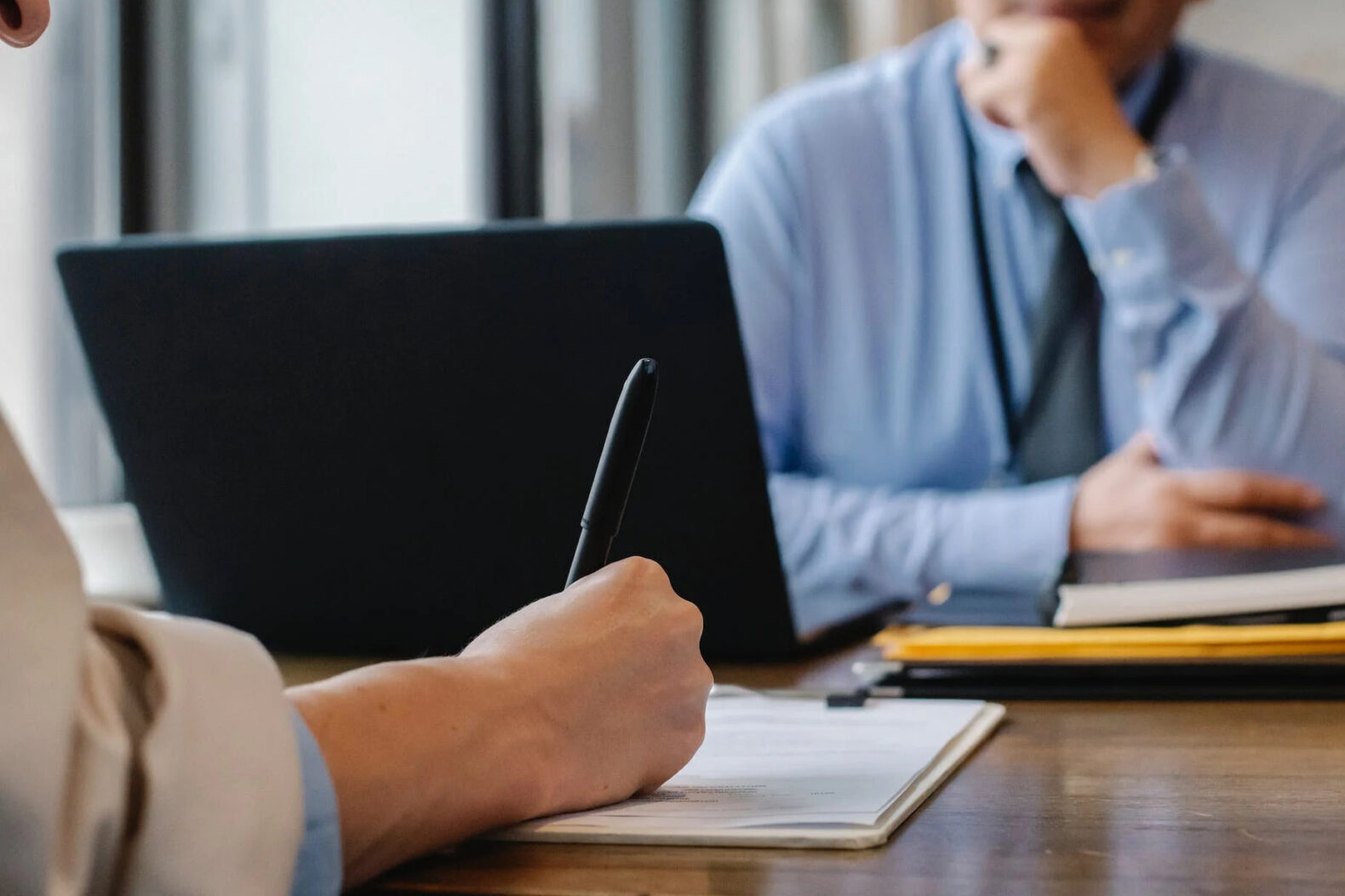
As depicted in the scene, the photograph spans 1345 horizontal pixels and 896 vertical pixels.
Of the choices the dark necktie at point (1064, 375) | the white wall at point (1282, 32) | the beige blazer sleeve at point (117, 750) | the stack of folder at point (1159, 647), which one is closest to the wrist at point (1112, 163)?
the dark necktie at point (1064, 375)

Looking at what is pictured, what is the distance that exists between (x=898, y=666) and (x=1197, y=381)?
2.90ft

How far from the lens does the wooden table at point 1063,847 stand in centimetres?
42

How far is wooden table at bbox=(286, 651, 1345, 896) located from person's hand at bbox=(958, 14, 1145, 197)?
106cm

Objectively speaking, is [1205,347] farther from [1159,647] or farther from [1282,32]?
[1282,32]

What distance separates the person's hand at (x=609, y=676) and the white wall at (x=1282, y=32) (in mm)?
2151

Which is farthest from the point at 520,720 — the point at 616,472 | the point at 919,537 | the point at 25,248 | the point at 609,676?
the point at 25,248

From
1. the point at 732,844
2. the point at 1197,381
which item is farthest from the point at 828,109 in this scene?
the point at 732,844

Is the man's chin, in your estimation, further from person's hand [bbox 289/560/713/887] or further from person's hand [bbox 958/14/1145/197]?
person's hand [bbox 289/560/713/887]

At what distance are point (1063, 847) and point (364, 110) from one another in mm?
2042

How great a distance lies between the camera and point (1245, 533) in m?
1.37

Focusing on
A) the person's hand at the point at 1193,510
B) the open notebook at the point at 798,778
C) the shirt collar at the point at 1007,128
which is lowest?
the person's hand at the point at 1193,510

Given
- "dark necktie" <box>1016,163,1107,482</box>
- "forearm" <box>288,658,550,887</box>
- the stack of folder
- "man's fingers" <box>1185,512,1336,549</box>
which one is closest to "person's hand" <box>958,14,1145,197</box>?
"dark necktie" <box>1016,163,1107,482</box>

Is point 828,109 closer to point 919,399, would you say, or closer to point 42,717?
point 919,399

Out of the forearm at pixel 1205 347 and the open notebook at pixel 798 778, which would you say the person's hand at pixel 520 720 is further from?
the forearm at pixel 1205 347
